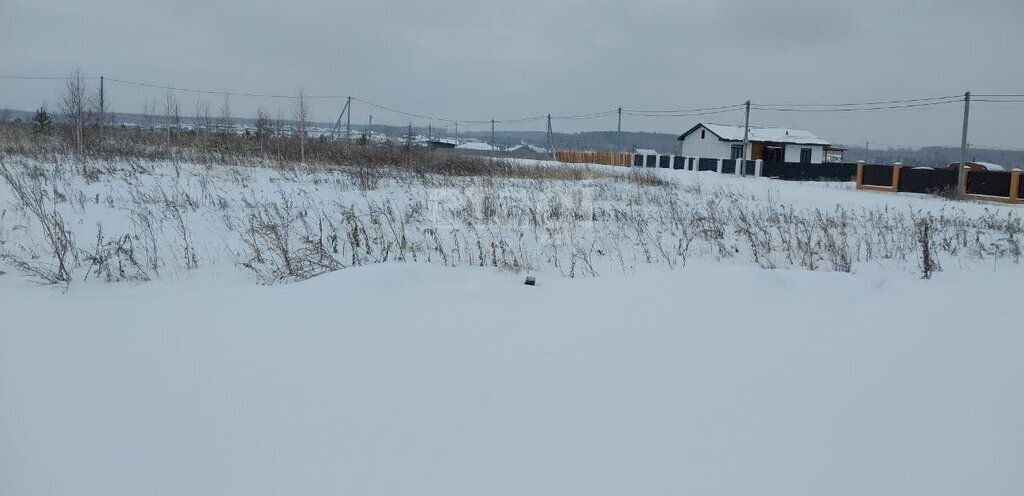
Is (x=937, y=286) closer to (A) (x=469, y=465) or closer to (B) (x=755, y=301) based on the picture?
(B) (x=755, y=301)

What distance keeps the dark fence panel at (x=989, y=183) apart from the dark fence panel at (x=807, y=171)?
10384mm

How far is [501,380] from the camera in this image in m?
3.90

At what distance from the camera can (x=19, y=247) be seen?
756cm

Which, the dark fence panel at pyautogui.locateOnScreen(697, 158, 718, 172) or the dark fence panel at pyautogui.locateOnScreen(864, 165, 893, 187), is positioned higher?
the dark fence panel at pyautogui.locateOnScreen(697, 158, 718, 172)

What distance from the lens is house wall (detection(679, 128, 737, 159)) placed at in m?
49.5

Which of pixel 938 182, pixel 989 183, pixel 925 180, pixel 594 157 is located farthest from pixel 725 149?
pixel 989 183

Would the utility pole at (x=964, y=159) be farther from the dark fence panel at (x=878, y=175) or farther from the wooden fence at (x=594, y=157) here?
the wooden fence at (x=594, y=157)

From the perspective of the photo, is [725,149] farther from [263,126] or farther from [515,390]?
[515,390]

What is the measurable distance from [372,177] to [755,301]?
1263 cm

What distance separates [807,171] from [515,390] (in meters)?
35.4

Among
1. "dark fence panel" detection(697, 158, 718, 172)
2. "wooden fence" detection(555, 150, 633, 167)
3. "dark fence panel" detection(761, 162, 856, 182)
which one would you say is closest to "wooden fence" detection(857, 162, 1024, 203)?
"dark fence panel" detection(761, 162, 856, 182)

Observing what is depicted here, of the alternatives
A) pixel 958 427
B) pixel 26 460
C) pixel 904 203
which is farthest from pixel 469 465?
pixel 904 203

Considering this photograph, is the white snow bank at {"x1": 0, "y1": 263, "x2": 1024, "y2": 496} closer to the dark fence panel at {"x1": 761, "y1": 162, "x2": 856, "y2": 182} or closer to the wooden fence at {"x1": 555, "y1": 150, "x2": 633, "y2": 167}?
the dark fence panel at {"x1": 761, "y1": 162, "x2": 856, "y2": 182}

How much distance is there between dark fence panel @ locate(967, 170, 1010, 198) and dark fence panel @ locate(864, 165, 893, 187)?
9.18ft
